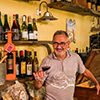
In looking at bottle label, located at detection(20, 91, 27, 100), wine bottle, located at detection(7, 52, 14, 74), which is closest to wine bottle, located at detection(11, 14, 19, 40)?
wine bottle, located at detection(7, 52, 14, 74)

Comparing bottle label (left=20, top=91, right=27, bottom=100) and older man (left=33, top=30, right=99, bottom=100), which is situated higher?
older man (left=33, top=30, right=99, bottom=100)

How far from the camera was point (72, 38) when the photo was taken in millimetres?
3096

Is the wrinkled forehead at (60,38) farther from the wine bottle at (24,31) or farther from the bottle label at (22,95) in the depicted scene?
the bottle label at (22,95)

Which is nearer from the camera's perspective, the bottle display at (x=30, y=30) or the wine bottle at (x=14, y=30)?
the wine bottle at (x=14, y=30)

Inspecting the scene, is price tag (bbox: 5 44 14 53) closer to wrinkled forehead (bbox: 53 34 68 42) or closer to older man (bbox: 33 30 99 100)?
older man (bbox: 33 30 99 100)

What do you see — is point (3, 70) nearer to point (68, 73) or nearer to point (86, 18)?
point (68, 73)

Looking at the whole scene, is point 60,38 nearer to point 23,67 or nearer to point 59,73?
point 59,73

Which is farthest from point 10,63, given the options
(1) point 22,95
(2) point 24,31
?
(2) point 24,31

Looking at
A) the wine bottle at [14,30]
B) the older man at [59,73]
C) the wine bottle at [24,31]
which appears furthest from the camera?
the wine bottle at [24,31]

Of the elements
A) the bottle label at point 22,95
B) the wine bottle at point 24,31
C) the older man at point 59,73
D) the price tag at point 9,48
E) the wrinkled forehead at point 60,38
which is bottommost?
the bottle label at point 22,95

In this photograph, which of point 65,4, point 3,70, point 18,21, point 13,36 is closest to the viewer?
point 3,70

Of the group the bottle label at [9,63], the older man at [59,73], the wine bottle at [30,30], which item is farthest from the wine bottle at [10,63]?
the wine bottle at [30,30]

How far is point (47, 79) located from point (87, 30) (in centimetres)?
209

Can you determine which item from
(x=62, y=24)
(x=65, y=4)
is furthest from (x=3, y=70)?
(x=62, y=24)
